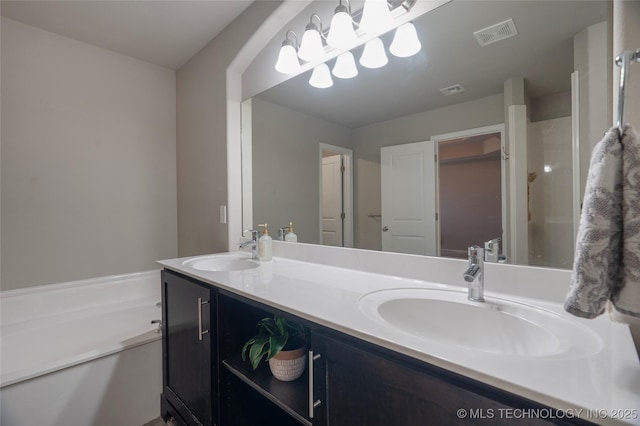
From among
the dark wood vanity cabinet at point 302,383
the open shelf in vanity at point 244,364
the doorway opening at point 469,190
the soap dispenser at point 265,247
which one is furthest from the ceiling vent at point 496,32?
the soap dispenser at point 265,247

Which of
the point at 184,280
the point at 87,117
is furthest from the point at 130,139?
the point at 184,280

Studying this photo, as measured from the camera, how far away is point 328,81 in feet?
5.12

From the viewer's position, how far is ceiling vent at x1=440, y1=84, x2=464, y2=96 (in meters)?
1.11

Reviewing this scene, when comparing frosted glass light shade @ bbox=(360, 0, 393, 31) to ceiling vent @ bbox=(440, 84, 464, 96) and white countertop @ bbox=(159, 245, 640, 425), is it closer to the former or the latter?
ceiling vent @ bbox=(440, 84, 464, 96)

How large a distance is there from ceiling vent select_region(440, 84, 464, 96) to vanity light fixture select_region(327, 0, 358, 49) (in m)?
0.52

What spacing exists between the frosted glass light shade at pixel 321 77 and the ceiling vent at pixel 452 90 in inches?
25.2

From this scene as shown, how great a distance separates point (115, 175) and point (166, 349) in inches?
62.1

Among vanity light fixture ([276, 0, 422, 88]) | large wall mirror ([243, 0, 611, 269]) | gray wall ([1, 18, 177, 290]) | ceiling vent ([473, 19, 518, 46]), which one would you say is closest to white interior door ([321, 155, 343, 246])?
large wall mirror ([243, 0, 611, 269])

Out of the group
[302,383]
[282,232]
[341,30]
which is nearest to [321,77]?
[341,30]

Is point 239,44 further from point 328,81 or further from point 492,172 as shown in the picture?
point 492,172

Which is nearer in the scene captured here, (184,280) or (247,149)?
(184,280)

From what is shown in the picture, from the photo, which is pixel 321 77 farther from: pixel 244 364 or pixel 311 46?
pixel 244 364

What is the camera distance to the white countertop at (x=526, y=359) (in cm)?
42

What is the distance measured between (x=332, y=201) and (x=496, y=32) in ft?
3.32
